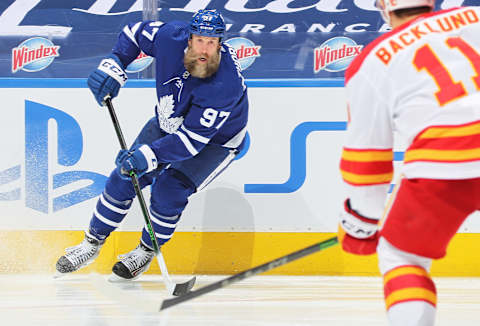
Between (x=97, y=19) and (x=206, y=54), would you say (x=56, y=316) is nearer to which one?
(x=206, y=54)

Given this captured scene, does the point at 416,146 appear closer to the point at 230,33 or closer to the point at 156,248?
the point at 156,248

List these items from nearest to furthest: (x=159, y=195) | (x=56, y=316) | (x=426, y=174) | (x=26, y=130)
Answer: (x=426, y=174) → (x=56, y=316) → (x=159, y=195) → (x=26, y=130)

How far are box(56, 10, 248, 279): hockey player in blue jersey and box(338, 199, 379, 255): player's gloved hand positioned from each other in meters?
1.34

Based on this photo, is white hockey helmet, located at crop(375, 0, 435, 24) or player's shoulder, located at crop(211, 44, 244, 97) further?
player's shoulder, located at crop(211, 44, 244, 97)

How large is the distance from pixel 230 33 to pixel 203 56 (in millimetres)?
1210

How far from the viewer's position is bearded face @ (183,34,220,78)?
2.83 meters

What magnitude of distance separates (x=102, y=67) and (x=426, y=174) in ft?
6.23

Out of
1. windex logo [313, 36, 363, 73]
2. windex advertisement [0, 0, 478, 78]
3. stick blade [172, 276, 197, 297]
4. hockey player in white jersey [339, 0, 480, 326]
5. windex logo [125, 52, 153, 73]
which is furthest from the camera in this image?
windex advertisement [0, 0, 478, 78]

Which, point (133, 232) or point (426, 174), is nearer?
point (426, 174)

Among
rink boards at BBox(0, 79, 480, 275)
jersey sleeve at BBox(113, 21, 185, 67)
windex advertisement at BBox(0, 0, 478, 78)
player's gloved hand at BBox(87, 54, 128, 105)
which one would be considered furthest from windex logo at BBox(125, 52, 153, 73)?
player's gloved hand at BBox(87, 54, 128, 105)

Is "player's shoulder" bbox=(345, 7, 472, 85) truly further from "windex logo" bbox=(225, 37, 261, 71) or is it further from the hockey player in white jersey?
"windex logo" bbox=(225, 37, 261, 71)

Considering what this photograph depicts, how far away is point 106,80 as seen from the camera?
2959 millimetres

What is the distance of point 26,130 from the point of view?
3.29 metres

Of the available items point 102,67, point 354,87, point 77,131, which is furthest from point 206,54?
point 354,87
